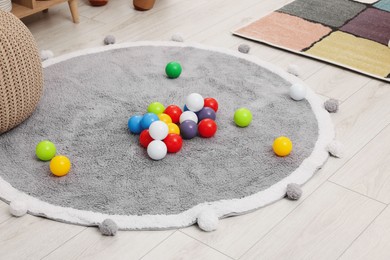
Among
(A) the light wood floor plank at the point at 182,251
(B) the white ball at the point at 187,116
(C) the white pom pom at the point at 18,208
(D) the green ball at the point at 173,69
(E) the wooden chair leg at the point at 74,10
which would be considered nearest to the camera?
(A) the light wood floor plank at the point at 182,251

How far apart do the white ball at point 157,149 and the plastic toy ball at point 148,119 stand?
11 cm

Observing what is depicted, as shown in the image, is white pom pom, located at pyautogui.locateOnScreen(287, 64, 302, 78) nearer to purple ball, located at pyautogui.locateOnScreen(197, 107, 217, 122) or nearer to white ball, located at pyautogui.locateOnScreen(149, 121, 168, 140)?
purple ball, located at pyautogui.locateOnScreen(197, 107, 217, 122)

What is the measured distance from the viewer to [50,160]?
1.90 m

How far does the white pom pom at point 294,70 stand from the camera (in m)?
2.44

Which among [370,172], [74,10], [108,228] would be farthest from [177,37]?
[108,228]

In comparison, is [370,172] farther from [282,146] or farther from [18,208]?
[18,208]

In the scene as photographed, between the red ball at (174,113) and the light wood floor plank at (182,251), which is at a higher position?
the red ball at (174,113)

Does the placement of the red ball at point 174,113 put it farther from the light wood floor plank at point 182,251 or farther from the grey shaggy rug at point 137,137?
the light wood floor plank at point 182,251

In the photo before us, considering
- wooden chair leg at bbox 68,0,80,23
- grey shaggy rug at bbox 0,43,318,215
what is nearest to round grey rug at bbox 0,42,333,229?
grey shaggy rug at bbox 0,43,318,215

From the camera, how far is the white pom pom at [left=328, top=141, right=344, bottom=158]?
1.94m

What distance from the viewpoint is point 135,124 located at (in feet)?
6.59

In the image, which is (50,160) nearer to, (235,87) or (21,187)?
(21,187)

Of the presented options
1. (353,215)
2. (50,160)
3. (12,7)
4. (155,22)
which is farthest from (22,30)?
(353,215)

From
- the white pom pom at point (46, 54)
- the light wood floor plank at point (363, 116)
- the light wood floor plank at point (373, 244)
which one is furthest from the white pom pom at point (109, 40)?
the light wood floor plank at point (373, 244)
